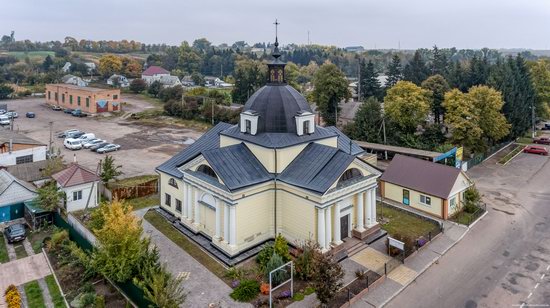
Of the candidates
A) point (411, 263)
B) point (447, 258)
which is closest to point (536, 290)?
point (447, 258)

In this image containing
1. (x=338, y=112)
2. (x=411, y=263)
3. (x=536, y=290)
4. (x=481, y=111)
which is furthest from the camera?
(x=338, y=112)

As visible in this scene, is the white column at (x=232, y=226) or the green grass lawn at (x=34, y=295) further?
the white column at (x=232, y=226)

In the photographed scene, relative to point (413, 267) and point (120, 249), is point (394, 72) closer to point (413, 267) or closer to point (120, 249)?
point (413, 267)

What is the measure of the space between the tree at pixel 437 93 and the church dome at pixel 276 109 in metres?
31.3

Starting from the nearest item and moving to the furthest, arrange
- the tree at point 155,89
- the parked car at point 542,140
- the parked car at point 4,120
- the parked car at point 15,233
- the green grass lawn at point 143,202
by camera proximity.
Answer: the parked car at point 15,233 < the green grass lawn at point 143,202 < the parked car at point 542,140 < the parked car at point 4,120 < the tree at point 155,89

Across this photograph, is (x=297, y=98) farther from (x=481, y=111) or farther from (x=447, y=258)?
(x=481, y=111)

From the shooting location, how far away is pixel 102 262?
1872 centimetres

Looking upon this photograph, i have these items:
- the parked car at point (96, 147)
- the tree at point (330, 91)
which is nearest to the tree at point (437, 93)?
the tree at point (330, 91)

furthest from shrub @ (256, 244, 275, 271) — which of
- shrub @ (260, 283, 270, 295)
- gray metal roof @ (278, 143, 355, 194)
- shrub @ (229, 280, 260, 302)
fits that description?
gray metal roof @ (278, 143, 355, 194)

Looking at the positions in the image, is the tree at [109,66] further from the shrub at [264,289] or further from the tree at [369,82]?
the shrub at [264,289]

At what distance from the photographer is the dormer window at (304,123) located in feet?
80.4

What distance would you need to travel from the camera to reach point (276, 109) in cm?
2475

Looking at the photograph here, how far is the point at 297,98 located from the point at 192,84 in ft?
323

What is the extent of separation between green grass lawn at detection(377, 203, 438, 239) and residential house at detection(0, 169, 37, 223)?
25.3m
